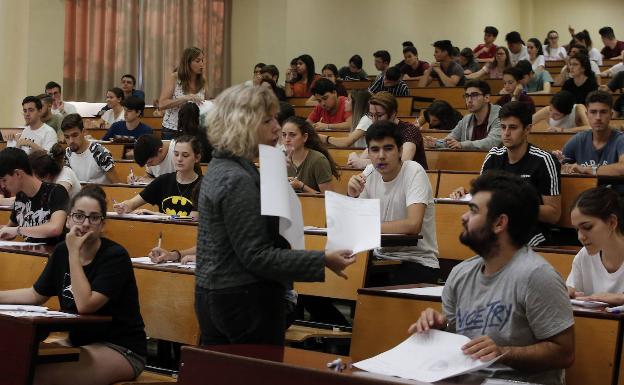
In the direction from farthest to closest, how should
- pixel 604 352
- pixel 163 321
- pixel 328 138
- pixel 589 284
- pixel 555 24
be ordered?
pixel 555 24 → pixel 328 138 → pixel 163 321 → pixel 589 284 → pixel 604 352

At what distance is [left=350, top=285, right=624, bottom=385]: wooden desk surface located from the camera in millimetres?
2902

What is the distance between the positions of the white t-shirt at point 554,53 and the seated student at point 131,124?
873cm

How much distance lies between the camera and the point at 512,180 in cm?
274

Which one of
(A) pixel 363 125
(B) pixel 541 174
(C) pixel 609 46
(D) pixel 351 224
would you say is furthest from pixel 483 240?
(C) pixel 609 46

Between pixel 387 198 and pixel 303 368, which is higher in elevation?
pixel 387 198

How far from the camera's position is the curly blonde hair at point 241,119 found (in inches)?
109

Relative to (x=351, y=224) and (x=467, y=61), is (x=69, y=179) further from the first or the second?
(x=467, y=61)

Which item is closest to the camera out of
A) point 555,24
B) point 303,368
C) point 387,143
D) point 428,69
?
point 303,368

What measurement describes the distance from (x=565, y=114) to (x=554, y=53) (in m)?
8.92

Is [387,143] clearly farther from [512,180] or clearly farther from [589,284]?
[512,180]

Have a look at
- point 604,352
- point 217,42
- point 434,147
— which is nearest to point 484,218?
point 604,352

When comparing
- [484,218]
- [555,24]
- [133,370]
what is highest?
[555,24]

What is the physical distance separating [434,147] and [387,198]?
2780 millimetres

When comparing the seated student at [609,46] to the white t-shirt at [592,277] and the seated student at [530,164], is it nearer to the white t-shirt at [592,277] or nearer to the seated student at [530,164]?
the seated student at [530,164]
